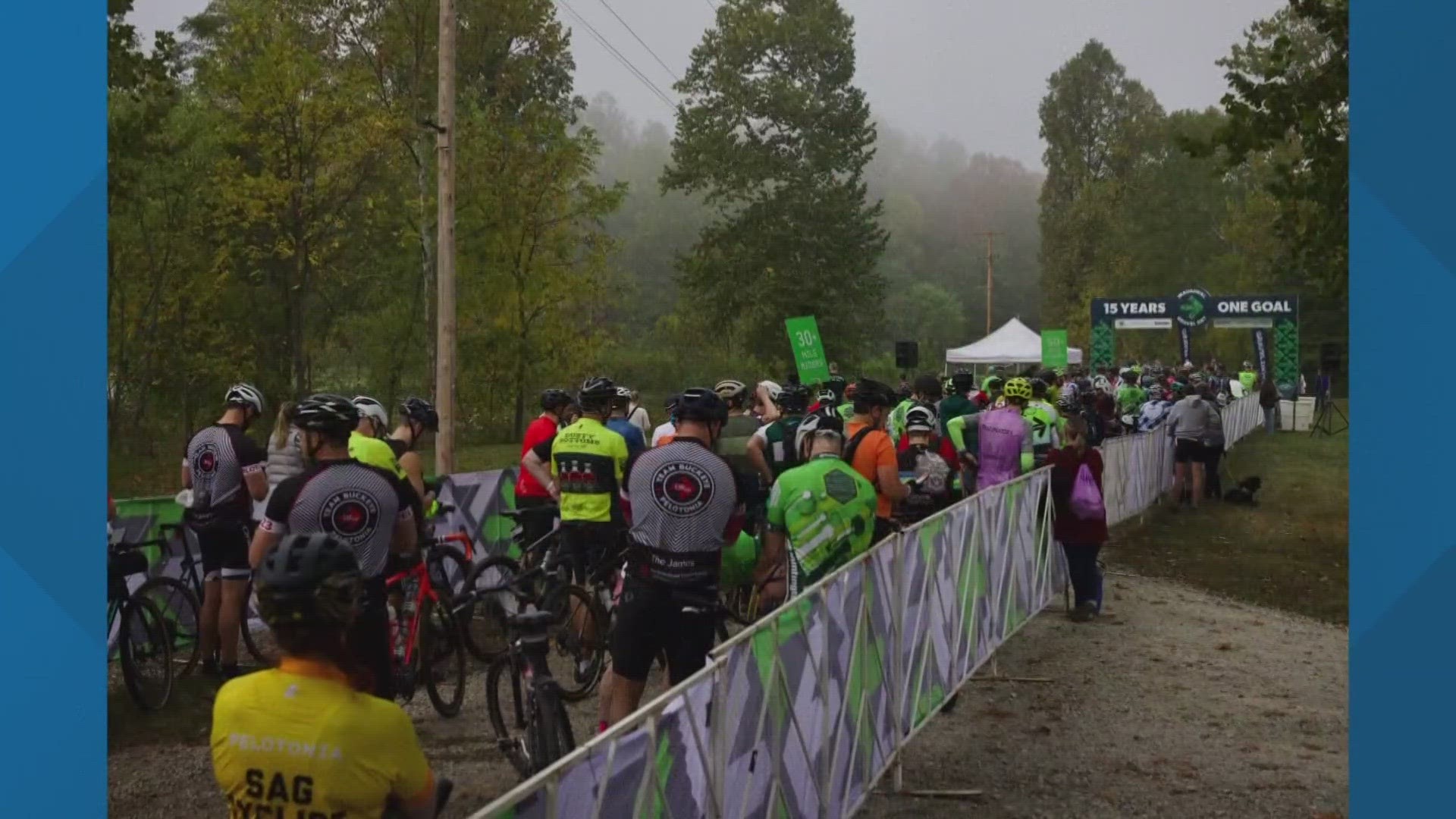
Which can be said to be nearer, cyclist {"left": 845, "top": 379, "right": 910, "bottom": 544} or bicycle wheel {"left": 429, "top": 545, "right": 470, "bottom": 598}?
cyclist {"left": 845, "top": 379, "right": 910, "bottom": 544}

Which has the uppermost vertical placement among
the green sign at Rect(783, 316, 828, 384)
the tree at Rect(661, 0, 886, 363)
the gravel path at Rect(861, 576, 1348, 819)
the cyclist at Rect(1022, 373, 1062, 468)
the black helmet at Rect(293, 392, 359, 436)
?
the tree at Rect(661, 0, 886, 363)

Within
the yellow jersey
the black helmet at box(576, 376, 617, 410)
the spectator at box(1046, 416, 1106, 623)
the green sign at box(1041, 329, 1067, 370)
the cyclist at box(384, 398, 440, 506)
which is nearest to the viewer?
the yellow jersey

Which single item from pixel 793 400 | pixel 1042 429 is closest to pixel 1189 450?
pixel 1042 429

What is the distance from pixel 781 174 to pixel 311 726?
179 feet

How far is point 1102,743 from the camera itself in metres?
8.23

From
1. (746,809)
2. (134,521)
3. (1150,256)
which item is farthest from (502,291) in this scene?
(1150,256)

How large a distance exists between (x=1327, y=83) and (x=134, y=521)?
12.1 meters

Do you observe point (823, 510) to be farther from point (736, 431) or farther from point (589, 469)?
point (736, 431)

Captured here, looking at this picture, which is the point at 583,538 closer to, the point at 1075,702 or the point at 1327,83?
the point at 1075,702

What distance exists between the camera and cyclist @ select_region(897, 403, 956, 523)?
9.90 meters

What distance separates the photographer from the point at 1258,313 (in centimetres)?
4406

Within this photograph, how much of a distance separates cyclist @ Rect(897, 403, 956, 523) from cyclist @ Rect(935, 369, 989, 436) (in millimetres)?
2953

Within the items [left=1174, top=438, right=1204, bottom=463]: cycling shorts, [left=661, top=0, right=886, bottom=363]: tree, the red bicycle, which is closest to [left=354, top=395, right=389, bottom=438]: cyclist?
the red bicycle

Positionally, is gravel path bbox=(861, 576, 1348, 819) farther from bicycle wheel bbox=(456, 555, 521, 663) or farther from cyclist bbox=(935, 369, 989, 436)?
→ bicycle wheel bbox=(456, 555, 521, 663)
